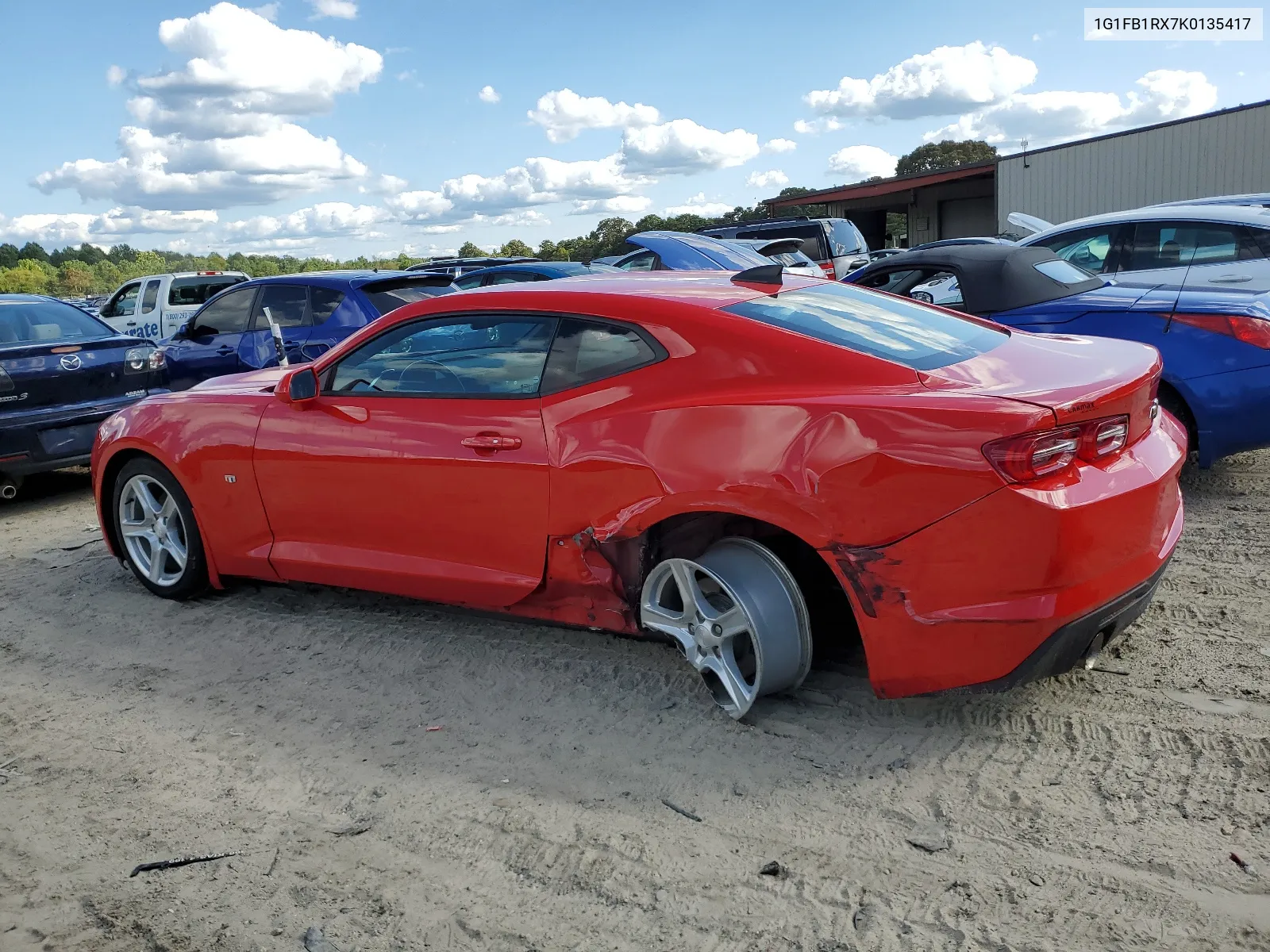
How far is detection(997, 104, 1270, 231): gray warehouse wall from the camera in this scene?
85.8ft

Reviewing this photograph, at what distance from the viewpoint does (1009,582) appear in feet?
9.49

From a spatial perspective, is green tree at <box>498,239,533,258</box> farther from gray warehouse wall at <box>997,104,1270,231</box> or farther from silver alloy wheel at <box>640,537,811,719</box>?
silver alloy wheel at <box>640,537,811,719</box>

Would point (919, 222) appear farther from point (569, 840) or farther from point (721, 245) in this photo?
point (569, 840)

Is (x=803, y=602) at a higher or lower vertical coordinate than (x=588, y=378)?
lower

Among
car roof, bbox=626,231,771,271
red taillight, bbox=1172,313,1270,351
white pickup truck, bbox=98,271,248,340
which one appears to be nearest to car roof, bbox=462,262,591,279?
car roof, bbox=626,231,771,271

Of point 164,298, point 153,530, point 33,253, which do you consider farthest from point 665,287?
point 33,253

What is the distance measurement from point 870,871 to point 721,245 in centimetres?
968

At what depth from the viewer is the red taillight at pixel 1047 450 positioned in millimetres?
2838

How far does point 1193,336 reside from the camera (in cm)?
553

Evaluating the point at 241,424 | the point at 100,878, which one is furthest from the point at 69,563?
the point at 100,878

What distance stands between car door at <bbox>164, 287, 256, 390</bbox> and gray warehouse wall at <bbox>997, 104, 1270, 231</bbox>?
64.7 feet

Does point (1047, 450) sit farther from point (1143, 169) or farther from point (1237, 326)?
point (1143, 169)

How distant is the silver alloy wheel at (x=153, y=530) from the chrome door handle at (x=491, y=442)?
1.92 meters

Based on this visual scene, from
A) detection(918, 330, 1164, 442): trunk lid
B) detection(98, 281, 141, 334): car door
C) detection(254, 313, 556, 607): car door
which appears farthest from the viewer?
detection(98, 281, 141, 334): car door
